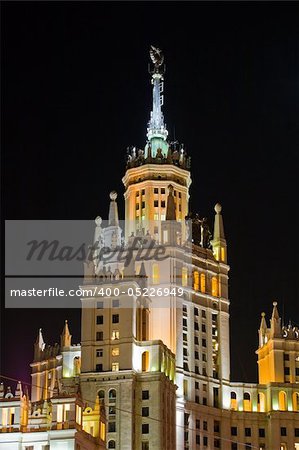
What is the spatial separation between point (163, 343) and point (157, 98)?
40109 mm

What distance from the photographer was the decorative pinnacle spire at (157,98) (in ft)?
500

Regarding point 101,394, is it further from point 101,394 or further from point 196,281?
point 196,281

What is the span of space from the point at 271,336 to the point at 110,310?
25.0m

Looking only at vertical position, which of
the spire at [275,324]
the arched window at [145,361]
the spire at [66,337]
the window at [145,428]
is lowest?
the window at [145,428]

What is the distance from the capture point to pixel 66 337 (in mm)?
135500

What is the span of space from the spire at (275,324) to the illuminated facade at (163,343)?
0.59ft

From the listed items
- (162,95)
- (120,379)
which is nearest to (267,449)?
(120,379)

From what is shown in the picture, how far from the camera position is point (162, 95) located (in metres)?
155

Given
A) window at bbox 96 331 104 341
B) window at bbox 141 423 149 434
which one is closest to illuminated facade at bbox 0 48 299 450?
window at bbox 141 423 149 434

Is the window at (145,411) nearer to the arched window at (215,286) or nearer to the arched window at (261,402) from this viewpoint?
the arched window at (261,402)

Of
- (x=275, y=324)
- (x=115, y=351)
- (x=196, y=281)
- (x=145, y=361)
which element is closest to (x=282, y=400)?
(x=275, y=324)

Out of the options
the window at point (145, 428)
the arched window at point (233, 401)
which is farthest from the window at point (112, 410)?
the arched window at point (233, 401)

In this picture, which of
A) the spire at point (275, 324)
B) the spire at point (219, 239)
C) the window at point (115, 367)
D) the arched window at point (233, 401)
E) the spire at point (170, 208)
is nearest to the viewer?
the window at point (115, 367)

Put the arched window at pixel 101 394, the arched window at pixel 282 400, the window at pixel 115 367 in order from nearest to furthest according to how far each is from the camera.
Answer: the arched window at pixel 101 394, the window at pixel 115 367, the arched window at pixel 282 400
